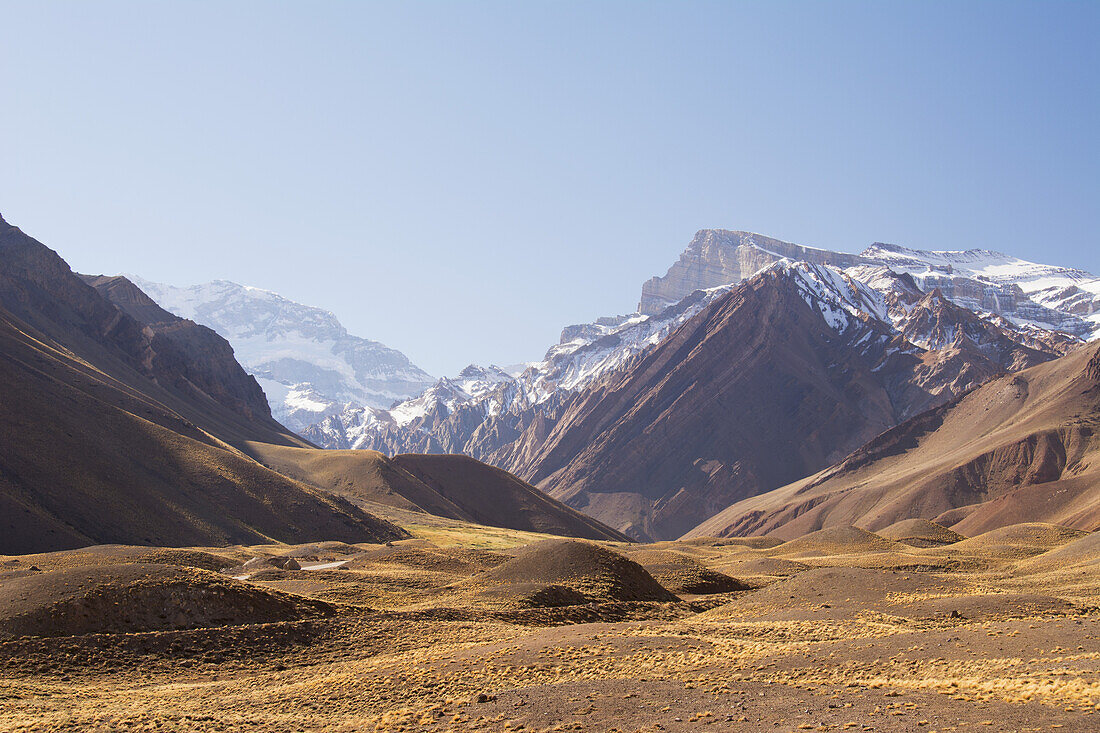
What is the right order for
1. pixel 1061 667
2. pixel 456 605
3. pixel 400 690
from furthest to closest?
pixel 456 605
pixel 400 690
pixel 1061 667

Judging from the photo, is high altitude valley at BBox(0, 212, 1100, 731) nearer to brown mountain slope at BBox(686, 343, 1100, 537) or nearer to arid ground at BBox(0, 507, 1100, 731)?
arid ground at BBox(0, 507, 1100, 731)

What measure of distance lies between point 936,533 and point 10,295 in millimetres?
147544

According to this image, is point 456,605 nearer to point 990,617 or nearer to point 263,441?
point 990,617

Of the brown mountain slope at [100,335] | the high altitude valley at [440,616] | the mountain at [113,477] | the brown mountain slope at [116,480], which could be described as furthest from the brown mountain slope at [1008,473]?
the brown mountain slope at [100,335]

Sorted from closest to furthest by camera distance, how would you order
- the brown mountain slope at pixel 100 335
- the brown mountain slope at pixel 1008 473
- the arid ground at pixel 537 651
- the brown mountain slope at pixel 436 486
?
1. the arid ground at pixel 537 651
2. the brown mountain slope at pixel 1008 473
3. the brown mountain slope at pixel 436 486
4. the brown mountain slope at pixel 100 335

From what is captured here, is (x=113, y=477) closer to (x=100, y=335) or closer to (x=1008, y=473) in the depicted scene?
(x=100, y=335)

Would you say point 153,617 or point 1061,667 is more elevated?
point 1061,667

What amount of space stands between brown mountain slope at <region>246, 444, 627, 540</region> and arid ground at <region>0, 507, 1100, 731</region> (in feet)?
294

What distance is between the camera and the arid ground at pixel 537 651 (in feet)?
85.0

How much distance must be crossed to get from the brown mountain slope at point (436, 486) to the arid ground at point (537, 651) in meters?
89.5

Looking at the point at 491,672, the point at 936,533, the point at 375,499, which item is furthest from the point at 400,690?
the point at 375,499

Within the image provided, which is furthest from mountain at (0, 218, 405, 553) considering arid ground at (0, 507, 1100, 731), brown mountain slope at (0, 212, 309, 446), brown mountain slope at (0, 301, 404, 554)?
arid ground at (0, 507, 1100, 731)

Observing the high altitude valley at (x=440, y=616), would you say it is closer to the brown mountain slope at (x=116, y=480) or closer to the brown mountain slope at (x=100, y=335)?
the brown mountain slope at (x=116, y=480)

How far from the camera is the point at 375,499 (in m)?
143
